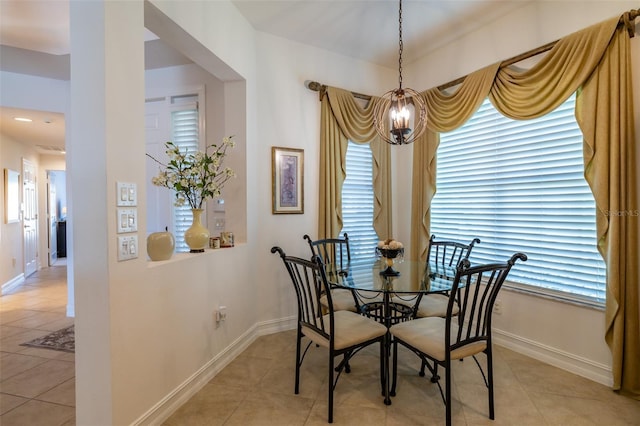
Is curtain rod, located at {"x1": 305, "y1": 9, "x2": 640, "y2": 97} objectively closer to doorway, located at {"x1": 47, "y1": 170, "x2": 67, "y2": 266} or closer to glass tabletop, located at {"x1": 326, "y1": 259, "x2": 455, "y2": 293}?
glass tabletop, located at {"x1": 326, "y1": 259, "x2": 455, "y2": 293}

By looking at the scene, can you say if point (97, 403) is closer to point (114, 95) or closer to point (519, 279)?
point (114, 95)

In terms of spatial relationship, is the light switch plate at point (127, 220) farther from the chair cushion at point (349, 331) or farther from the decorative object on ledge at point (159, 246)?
the chair cushion at point (349, 331)

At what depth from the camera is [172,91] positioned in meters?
3.41

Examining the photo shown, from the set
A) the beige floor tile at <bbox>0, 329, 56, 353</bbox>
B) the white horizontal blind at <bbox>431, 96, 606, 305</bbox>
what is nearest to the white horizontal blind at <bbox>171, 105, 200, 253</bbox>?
the beige floor tile at <bbox>0, 329, 56, 353</bbox>

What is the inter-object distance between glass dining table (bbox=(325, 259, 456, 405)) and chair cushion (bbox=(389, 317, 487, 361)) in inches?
7.2

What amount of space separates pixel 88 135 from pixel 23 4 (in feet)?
5.98

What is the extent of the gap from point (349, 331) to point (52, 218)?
8.84 m

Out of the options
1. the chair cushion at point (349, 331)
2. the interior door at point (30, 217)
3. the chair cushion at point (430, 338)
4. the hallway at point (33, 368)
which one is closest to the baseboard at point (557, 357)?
the chair cushion at point (430, 338)

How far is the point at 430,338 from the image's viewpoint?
6.31ft

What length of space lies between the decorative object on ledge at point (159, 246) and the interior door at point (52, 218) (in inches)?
286

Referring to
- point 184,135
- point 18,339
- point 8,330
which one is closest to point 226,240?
point 184,135

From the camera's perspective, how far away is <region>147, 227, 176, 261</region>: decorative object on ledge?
1933 millimetres

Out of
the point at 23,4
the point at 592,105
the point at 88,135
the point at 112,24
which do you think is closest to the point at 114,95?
the point at 88,135

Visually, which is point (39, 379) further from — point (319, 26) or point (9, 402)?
point (319, 26)
